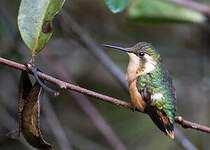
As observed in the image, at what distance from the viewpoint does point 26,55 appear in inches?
141

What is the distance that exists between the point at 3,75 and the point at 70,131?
2.59 feet

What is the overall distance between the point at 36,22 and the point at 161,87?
974 millimetres

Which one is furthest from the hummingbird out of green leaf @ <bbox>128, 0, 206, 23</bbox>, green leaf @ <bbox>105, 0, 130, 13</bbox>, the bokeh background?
the bokeh background

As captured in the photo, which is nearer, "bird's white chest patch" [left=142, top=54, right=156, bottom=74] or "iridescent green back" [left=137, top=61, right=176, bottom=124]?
"iridescent green back" [left=137, top=61, right=176, bottom=124]

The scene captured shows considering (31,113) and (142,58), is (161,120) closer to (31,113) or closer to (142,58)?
(142,58)

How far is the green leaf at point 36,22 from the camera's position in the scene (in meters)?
1.61

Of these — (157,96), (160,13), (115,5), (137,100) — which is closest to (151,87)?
(157,96)

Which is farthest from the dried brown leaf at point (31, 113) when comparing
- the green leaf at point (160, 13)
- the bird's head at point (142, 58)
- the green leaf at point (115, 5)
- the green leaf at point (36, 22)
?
the green leaf at point (160, 13)

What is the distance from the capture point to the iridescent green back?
87.9 inches

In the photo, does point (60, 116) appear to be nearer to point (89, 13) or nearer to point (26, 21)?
point (89, 13)

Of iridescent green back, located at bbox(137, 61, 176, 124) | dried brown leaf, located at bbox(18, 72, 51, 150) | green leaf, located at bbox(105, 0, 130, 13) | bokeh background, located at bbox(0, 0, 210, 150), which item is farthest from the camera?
bokeh background, located at bbox(0, 0, 210, 150)

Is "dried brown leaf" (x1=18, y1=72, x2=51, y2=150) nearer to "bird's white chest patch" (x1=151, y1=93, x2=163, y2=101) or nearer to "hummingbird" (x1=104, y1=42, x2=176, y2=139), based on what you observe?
"hummingbird" (x1=104, y1=42, x2=176, y2=139)

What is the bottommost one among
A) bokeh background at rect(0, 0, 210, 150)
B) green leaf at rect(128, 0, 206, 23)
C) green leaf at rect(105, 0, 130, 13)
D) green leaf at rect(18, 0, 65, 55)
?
bokeh background at rect(0, 0, 210, 150)

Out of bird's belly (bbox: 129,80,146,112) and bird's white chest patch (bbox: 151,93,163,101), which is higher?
bird's belly (bbox: 129,80,146,112)
